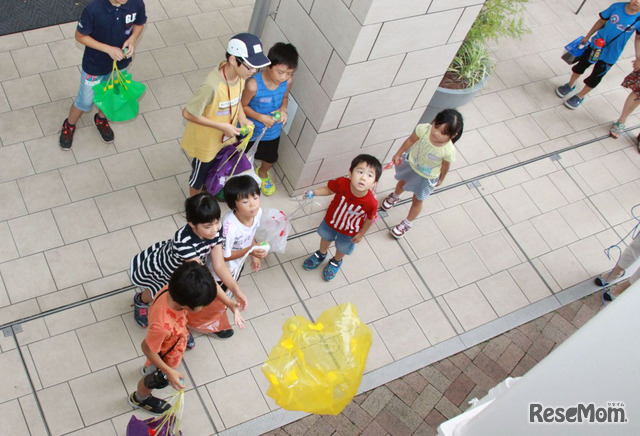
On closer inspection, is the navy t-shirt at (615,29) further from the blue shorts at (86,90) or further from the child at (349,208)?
the blue shorts at (86,90)

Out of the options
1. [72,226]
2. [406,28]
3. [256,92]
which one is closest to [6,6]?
[72,226]

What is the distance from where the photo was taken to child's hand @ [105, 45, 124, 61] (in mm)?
A: 4605

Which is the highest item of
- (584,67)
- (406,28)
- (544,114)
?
(406,28)

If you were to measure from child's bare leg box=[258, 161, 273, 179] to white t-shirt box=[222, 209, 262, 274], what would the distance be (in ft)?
4.03

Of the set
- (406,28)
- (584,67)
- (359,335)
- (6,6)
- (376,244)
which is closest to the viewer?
(359,335)

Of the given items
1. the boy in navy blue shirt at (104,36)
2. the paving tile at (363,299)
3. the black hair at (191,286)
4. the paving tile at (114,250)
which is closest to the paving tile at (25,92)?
the boy in navy blue shirt at (104,36)

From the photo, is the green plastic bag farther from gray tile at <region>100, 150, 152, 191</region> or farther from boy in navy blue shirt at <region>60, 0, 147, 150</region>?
gray tile at <region>100, 150, 152, 191</region>

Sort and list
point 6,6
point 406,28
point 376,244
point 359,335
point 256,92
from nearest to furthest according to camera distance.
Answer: point 359,335, point 406,28, point 256,92, point 376,244, point 6,6

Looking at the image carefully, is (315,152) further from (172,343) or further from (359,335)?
(172,343)

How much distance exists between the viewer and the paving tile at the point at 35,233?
4.74 metres

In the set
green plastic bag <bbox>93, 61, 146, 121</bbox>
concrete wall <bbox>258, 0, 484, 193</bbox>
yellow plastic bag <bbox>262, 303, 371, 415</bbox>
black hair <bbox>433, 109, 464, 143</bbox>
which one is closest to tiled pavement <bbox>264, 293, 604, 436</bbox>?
yellow plastic bag <bbox>262, 303, 371, 415</bbox>

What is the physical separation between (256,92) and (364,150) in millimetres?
1160

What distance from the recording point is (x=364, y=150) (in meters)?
5.40

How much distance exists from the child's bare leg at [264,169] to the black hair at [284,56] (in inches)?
41.1
